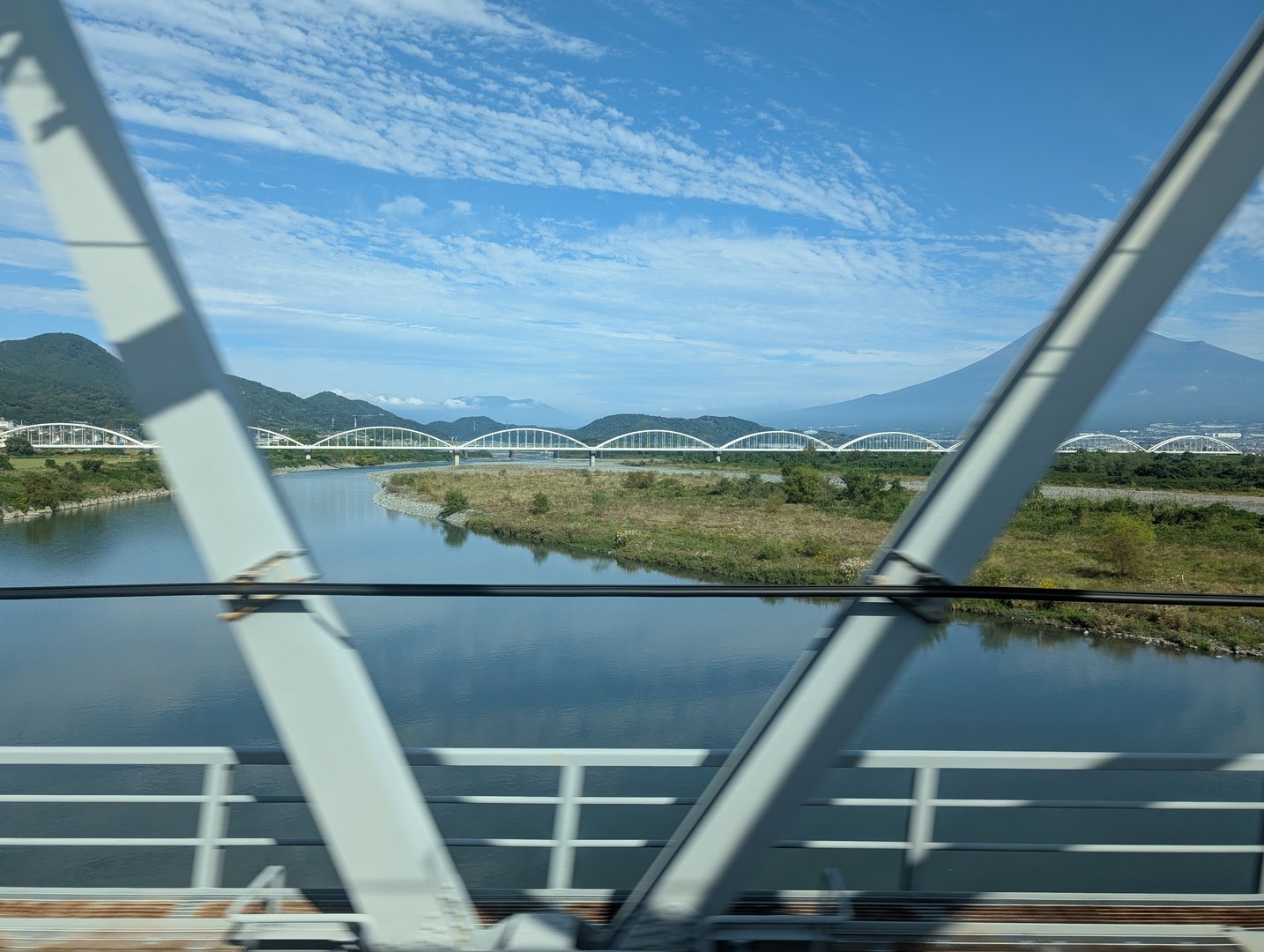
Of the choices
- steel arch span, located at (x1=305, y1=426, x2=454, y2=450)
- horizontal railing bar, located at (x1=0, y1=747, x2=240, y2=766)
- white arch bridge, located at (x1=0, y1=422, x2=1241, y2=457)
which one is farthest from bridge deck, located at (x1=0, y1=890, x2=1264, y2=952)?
steel arch span, located at (x1=305, y1=426, x2=454, y2=450)

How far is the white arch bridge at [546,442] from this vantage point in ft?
15.3

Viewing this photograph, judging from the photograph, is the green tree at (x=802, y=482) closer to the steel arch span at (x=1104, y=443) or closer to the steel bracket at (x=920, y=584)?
the steel arch span at (x=1104, y=443)

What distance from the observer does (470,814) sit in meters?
5.13

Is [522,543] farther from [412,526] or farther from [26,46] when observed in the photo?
[26,46]

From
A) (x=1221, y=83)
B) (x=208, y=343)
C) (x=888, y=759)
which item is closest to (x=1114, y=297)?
(x=1221, y=83)

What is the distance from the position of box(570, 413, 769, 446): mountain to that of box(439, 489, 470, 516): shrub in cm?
297

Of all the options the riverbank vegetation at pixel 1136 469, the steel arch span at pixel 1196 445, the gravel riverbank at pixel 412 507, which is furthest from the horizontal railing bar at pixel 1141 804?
the gravel riverbank at pixel 412 507

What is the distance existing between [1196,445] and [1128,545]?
1.86 metres

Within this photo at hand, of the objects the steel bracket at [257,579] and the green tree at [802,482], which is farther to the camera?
the green tree at [802,482]

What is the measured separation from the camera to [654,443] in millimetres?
16797

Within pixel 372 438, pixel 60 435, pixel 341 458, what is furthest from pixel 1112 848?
pixel 372 438

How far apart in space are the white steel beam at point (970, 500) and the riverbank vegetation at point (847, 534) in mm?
9056

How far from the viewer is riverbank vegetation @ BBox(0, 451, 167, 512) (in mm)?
8164

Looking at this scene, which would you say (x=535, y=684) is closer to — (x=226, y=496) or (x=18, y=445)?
(x=18, y=445)
